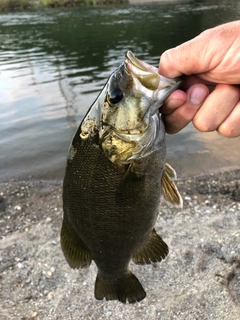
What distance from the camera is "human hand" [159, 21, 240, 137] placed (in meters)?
2.21

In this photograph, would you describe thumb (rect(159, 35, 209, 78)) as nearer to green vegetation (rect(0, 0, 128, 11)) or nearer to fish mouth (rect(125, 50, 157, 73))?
fish mouth (rect(125, 50, 157, 73))

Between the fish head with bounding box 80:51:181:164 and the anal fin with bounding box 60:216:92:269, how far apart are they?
0.70 meters

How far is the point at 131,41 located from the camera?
813 inches

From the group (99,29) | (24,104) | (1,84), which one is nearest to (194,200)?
(24,104)

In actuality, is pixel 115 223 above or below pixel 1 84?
above

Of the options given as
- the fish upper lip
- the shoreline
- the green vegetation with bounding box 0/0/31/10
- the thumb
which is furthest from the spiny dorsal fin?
the green vegetation with bounding box 0/0/31/10

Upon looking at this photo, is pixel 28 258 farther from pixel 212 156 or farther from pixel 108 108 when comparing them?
pixel 212 156

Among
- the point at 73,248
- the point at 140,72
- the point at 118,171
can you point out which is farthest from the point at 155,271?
the point at 140,72

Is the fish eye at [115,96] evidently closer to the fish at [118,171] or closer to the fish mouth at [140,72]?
the fish at [118,171]

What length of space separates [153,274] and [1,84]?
12.1 metres

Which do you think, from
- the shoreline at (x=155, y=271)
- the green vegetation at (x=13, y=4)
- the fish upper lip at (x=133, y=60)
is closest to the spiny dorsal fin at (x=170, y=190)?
the fish upper lip at (x=133, y=60)

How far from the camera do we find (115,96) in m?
1.97

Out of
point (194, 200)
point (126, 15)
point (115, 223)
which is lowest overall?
point (126, 15)

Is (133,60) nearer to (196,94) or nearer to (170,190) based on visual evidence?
(196,94)
